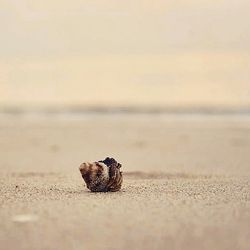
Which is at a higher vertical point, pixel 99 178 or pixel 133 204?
pixel 99 178

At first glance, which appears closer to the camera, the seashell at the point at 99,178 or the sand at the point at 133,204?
the sand at the point at 133,204

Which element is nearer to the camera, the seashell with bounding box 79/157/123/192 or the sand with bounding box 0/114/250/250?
the sand with bounding box 0/114/250/250

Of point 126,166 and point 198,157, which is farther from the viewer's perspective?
point 198,157

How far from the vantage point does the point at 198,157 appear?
9.45 m

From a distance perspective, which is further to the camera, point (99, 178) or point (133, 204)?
point (99, 178)

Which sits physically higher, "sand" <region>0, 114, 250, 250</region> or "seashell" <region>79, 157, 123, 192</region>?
"seashell" <region>79, 157, 123, 192</region>

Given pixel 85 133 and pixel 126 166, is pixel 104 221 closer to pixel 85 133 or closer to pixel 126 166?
pixel 126 166

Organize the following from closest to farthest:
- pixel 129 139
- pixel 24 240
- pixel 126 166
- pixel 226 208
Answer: pixel 24 240 → pixel 226 208 → pixel 126 166 → pixel 129 139

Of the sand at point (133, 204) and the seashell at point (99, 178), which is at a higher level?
the seashell at point (99, 178)

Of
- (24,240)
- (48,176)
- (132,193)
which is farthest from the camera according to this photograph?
(48,176)

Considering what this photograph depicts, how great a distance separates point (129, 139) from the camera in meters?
13.1

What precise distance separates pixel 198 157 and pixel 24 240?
601cm

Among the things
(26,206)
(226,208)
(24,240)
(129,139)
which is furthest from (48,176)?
(129,139)

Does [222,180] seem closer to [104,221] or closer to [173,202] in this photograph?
[173,202]
